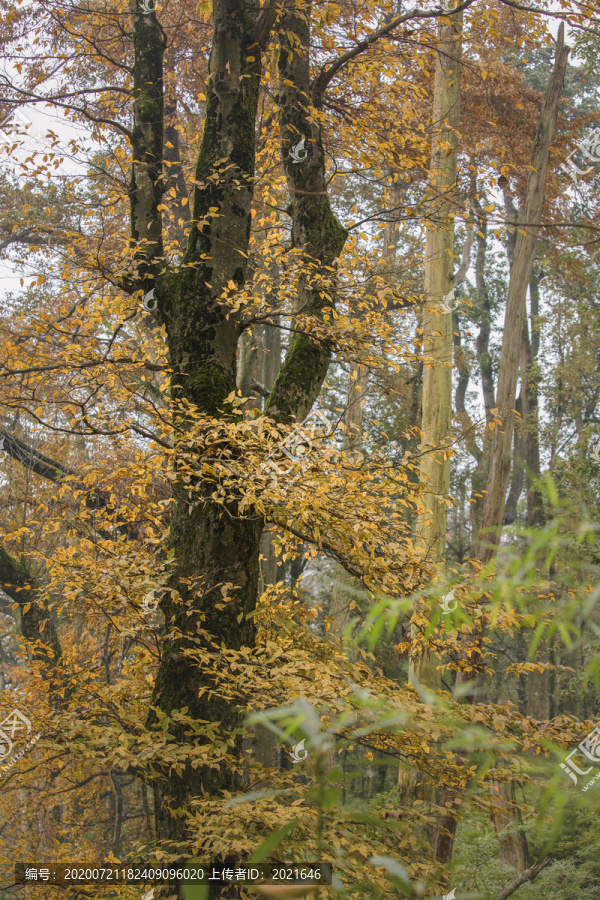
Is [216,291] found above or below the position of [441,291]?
below

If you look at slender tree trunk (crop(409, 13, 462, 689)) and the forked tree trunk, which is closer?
slender tree trunk (crop(409, 13, 462, 689))

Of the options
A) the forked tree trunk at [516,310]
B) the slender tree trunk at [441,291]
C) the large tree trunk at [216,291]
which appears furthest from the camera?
the forked tree trunk at [516,310]

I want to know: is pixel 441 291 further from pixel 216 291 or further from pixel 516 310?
pixel 216 291

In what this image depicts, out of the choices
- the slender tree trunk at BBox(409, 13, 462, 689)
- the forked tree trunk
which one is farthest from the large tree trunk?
the forked tree trunk

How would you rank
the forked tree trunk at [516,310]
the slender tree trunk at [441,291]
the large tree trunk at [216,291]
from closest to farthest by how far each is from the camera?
the large tree trunk at [216,291]
the slender tree trunk at [441,291]
the forked tree trunk at [516,310]

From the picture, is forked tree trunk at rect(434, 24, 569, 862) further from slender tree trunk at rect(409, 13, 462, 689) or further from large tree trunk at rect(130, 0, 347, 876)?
large tree trunk at rect(130, 0, 347, 876)

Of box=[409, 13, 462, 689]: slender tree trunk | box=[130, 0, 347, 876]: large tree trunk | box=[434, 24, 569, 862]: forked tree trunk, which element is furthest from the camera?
box=[434, 24, 569, 862]: forked tree trunk

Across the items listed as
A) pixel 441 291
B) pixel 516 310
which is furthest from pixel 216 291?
pixel 516 310

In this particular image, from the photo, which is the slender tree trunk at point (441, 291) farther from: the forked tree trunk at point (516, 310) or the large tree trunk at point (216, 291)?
the large tree trunk at point (216, 291)

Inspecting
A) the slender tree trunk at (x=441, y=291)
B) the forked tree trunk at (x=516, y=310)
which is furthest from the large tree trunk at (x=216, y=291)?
the forked tree trunk at (x=516, y=310)

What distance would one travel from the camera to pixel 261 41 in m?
5.00

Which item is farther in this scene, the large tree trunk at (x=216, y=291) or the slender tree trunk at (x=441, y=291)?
the slender tree trunk at (x=441, y=291)

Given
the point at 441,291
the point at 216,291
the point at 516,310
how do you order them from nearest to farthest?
1. the point at 216,291
2. the point at 441,291
3. the point at 516,310

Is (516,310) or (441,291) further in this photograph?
(516,310)
